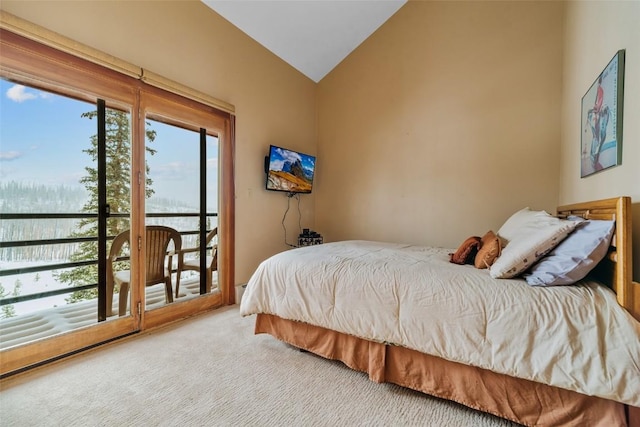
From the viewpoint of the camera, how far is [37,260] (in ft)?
6.21

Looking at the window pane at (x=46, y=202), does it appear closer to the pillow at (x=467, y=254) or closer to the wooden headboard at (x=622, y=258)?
the pillow at (x=467, y=254)

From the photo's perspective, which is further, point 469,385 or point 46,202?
point 46,202

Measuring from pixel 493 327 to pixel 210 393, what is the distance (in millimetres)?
1513

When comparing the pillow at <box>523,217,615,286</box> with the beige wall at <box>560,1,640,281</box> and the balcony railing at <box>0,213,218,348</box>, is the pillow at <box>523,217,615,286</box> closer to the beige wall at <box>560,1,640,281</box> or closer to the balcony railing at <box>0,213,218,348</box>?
the beige wall at <box>560,1,640,281</box>

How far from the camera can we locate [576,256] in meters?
1.22

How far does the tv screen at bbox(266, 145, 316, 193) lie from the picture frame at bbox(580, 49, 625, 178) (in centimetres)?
277

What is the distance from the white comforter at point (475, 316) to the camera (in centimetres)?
106

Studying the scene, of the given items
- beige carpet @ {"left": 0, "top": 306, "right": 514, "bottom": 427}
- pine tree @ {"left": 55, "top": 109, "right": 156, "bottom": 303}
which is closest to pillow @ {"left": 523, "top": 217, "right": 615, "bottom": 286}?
beige carpet @ {"left": 0, "top": 306, "right": 514, "bottom": 427}

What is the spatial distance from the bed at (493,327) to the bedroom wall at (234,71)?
1.58 m

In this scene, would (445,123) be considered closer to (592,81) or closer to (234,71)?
(592,81)

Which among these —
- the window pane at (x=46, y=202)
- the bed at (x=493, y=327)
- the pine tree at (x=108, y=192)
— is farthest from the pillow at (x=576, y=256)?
the window pane at (x=46, y=202)

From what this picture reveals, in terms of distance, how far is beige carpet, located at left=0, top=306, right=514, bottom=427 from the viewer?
4.33ft

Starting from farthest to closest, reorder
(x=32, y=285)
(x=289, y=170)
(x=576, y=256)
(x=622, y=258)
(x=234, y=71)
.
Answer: (x=289, y=170), (x=234, y=71), (x=32, y=285), (x=576, y=256), (x=622, y=258)

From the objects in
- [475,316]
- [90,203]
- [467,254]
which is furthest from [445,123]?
[90,203]
